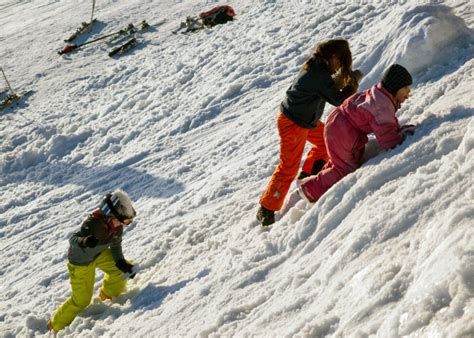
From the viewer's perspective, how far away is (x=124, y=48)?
14.7 meters

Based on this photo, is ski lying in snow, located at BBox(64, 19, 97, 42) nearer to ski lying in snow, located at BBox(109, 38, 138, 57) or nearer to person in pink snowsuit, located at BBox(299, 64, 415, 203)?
ski lying in snow, located at BBox(109, 38, 138, 57)

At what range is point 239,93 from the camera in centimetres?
970

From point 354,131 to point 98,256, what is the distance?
9.51 ft

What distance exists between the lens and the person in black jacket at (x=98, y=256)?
5367 millimetres

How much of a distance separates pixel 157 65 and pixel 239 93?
3.81 metres

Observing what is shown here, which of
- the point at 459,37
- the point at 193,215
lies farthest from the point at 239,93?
the point at 459,37

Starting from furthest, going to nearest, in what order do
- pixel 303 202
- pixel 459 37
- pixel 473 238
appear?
1. pixel 459 37
2. pixel 303 202
3. pixel 473 238

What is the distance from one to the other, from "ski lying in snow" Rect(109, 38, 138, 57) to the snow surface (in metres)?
0.28

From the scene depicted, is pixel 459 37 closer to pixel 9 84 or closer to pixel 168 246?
pixel 168 246

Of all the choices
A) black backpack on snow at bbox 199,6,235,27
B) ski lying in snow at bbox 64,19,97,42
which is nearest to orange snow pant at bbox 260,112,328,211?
black backpack on snow at bbox 199,6,235,27

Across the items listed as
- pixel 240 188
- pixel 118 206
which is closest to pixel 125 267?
pixel 118 206

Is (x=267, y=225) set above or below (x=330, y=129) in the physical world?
below

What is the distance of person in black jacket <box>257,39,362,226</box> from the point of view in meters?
4.57

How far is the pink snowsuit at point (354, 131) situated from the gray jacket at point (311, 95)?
202 mm
